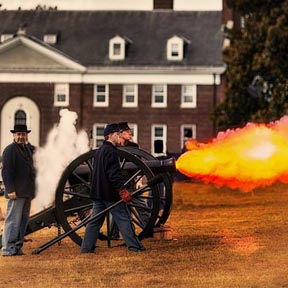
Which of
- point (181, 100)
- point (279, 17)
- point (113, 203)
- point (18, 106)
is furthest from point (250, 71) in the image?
point (113, 203)

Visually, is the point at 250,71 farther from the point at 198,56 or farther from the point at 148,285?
the point at 148,285

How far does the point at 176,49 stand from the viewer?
6084cm

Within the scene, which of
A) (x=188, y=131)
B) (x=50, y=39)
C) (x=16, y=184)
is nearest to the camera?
(x=16, y=184)

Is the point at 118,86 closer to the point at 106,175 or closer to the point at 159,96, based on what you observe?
the point at 159,96

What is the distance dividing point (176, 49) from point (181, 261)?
49020mm

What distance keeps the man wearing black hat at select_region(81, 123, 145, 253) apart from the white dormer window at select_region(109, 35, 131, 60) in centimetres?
4779

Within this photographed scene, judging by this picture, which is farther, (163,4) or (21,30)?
(163,4)

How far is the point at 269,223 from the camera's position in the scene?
17.5 m

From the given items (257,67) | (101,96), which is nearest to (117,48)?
(101,96)

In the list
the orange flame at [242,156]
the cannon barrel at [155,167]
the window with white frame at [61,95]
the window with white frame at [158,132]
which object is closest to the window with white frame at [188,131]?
the window with white frame at [158,132]

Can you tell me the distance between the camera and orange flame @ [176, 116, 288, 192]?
15.5 meters

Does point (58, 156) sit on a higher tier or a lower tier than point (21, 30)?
lower

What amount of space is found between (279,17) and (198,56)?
72.4 feet

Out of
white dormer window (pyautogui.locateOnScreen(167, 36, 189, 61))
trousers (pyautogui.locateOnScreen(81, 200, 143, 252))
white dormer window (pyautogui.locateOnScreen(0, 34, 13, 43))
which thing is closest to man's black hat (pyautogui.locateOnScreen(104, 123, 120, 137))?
trousers (pyautogui.locateOnScreen(81, 200, 143, 252))
